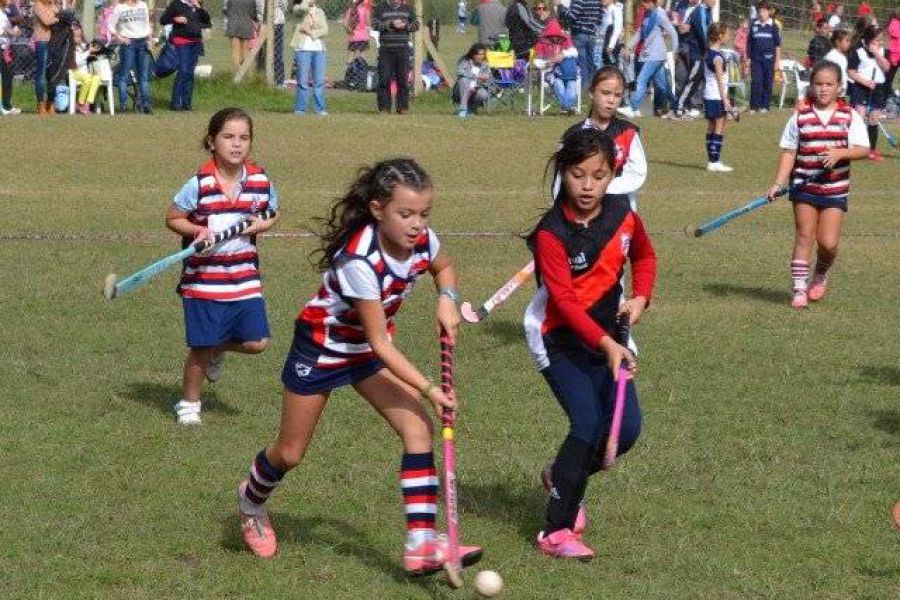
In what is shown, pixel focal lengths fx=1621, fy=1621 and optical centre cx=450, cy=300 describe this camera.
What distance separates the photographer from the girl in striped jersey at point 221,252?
8.34 metres

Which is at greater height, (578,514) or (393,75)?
(578,514)

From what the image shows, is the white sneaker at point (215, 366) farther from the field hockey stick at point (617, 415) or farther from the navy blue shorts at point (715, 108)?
the navy blue shorts at point (715, 108)

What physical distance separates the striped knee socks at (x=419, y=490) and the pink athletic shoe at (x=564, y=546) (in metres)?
0.68

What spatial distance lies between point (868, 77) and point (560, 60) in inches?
200

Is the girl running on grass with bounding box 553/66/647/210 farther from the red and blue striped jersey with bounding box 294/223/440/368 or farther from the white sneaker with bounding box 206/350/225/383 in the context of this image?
the red and blue striped jersey with bounding box 294/223/440/368

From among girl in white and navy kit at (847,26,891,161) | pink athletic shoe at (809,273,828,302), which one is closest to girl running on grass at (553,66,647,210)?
pink athletic shoe at (809,273,828,302)

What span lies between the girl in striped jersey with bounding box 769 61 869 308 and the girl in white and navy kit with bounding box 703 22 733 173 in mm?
9440

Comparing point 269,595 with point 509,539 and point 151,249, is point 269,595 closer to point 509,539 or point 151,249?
point 509,539

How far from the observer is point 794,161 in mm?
12141

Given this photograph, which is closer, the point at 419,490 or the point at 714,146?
the point at 419,490

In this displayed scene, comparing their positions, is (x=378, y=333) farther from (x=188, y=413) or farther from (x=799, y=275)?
(x=799, y=275)

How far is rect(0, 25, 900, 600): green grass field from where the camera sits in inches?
247

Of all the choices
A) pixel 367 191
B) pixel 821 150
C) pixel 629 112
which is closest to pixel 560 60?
pixel 629 112

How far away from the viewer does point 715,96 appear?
2162cm
